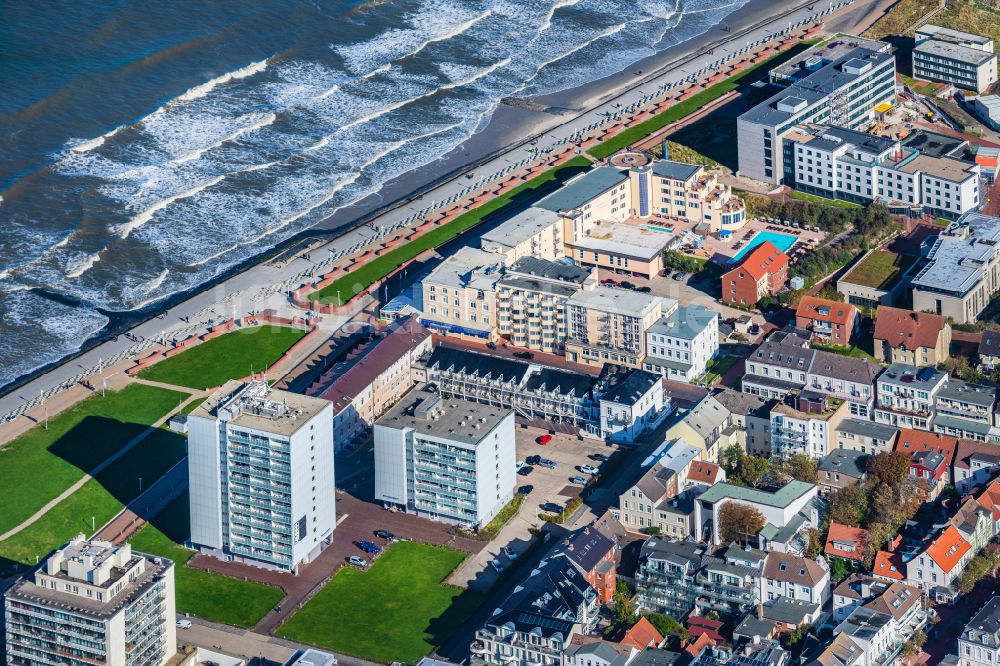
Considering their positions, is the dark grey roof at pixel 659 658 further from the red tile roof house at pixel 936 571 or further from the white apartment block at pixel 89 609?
the white apartment block at pixel 89 609

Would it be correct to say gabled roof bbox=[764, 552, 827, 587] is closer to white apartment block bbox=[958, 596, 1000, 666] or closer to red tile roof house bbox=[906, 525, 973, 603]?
red tile roof house bbox=[906, 525, 973, 603]

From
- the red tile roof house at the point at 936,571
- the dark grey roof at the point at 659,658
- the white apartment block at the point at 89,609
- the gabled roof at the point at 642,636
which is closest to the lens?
the white apartment block at the point at 89,609

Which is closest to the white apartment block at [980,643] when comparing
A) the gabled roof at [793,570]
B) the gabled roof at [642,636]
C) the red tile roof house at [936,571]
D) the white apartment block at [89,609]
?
the red tile roof house at [936,571]

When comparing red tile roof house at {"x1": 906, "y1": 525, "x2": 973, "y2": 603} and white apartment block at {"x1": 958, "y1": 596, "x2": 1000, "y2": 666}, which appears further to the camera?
red tile roof house at {"x1": 906, "y1": 525, "x2": 973, "y2": 603}

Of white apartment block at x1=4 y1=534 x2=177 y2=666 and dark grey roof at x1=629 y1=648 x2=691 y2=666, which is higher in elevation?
white apartment block at x1=4 y1=534 x2=177 y2=666

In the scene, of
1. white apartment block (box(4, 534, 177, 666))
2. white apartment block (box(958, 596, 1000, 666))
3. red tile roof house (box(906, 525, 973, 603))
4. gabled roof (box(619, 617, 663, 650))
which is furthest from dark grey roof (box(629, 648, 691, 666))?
white apartment block (box(4, 534, 177, 666))

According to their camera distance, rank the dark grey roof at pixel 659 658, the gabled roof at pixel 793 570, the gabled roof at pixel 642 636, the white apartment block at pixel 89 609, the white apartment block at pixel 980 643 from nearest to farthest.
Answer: the white apartment block at pixel 89 609 < the white apartment block at pixel 980 643 < the dark grey roof at pixel 659 658 < the gabled roof at pixel 642 636 < the gabled roof at pixel 793 570

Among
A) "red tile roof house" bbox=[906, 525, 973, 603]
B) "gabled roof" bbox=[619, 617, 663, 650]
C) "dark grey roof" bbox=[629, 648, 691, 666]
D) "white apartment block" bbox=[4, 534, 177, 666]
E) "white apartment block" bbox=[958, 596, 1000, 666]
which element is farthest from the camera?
"red tile roof house" bbox=[906, 525, 973, 603]
